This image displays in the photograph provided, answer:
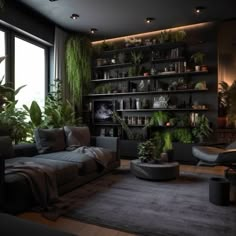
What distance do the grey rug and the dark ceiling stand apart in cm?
313

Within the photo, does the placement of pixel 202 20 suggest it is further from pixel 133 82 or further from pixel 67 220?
pixel 67 220

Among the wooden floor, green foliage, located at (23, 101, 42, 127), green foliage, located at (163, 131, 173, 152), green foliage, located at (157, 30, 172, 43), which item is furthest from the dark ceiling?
the wooden floor

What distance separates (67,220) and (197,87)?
389 centimetres

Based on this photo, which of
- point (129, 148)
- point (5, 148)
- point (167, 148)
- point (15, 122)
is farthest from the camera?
point (129, 148)

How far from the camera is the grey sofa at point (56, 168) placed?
2309mm

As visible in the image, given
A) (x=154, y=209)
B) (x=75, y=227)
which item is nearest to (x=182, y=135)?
(x=154, y=209)

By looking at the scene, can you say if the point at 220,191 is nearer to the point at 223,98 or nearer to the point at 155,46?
the point at 223,98

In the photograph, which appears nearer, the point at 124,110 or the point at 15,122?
the point at 15,122

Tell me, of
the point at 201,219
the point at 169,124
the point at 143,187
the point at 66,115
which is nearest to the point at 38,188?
the point at 143,187

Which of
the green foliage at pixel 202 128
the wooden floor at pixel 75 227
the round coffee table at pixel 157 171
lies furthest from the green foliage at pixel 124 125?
the wooden floor at pixel 75 227

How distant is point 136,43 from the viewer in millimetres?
5699

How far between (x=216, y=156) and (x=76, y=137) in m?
2.27

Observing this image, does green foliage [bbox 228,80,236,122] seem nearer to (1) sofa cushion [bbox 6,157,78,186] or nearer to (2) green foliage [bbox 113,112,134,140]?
(2) green foliage [bbox 113,112,134,140]

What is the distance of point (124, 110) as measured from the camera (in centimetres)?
579
